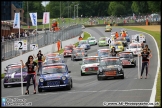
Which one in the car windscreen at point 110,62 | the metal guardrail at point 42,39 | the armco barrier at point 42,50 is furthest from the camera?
the metal guardrail at point 42,39

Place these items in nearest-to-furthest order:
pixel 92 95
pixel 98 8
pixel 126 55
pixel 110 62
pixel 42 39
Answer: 1. pixel 92 95
2. pixel 110 62
3. pixel 126 55
4. pixel 42 39
5. pixel 98 8

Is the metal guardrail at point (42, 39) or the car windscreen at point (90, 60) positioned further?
the metal guardrail at point (42, 39)

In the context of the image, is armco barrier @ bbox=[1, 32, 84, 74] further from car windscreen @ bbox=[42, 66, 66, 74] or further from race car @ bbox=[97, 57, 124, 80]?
car windscreen @ bbox=[42, 66, 66, 74]

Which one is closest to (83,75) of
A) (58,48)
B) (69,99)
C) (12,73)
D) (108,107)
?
(12,73)

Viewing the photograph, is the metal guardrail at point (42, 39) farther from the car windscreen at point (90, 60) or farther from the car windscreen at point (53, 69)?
the car windscreen at point (53, 69)

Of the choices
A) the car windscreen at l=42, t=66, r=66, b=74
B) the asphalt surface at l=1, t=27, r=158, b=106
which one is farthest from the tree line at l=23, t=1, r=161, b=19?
the asphalt surface at l=1, t=27, r=158, b=106

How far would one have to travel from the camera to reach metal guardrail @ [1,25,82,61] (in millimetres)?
40662

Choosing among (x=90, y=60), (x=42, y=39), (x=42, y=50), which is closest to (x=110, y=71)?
(x=90, y=60)

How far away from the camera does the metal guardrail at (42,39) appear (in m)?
40.7

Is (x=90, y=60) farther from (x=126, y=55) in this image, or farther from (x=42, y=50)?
(x=42, y=50)

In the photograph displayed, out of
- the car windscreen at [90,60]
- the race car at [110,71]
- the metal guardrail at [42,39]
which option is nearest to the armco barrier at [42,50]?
the metal guardrail at [42,39]

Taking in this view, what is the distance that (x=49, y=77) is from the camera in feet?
70.3

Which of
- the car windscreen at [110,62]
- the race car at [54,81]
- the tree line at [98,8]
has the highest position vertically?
the tree line at [98,8]

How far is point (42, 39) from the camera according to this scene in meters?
56.4
